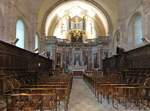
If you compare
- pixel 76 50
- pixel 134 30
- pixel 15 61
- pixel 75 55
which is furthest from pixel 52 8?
pixel 15 61

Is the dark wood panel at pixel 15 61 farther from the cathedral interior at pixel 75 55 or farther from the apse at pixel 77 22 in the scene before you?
the apse at pixel 77 22

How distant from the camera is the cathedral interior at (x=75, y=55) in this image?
8984mm

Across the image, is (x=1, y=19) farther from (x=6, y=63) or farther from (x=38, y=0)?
(x=38, y=0)

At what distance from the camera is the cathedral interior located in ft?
29.5

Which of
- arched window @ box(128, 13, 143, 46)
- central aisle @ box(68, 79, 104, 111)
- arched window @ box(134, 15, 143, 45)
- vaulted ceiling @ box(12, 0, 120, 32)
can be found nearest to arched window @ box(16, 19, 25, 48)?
vaulted ceiling @ box(12, 0, 120, 32)

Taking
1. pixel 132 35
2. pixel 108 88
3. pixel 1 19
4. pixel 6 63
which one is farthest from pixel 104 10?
pixel 108 88

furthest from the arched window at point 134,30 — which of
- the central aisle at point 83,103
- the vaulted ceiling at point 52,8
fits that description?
the central aisle at point 83,103

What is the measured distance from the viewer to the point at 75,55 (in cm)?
4359

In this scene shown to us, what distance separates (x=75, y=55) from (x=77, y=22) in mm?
5167

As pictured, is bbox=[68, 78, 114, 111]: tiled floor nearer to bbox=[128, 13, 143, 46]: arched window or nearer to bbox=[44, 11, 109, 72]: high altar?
bbox=[128, 13, 143, 46]: arched window

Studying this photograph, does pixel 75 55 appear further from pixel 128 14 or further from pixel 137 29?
pixel 137 29

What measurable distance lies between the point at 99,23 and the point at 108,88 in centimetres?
3274

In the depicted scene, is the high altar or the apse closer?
the apse

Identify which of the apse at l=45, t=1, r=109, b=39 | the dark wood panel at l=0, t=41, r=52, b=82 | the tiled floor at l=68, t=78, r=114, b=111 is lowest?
the tiled floor at l=68, t=78, r=114, b=111
